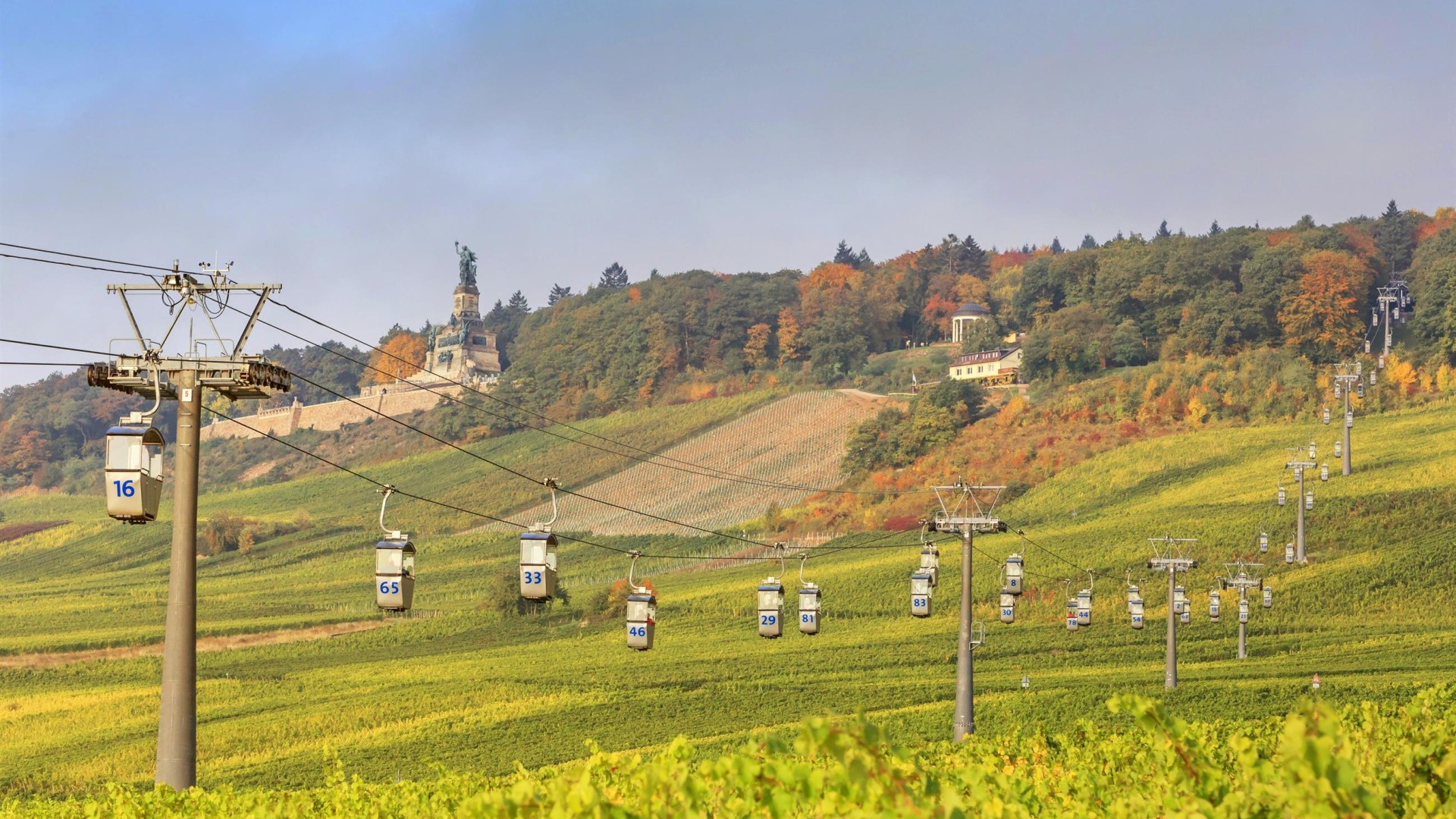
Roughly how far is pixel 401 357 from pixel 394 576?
172466mm

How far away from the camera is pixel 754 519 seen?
110062 millimetres

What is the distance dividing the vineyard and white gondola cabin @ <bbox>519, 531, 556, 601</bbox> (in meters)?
83.9

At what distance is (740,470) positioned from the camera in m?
123

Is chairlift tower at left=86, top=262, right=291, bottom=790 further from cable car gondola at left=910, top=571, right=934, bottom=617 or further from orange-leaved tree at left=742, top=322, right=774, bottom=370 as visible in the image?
orange-leaved tree at left=742, top=322, right=774, bottom=370

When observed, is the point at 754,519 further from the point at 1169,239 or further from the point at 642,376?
the point at 1169,239

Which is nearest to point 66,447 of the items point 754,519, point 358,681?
point 754,519

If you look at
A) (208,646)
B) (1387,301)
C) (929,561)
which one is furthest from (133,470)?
(1387,301)

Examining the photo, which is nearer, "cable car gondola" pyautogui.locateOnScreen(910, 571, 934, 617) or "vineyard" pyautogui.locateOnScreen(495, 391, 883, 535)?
"cable car gondola" pyautogui.locateOnScreen(910, 571, 934, 617)

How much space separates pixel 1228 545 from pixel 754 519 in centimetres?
3940

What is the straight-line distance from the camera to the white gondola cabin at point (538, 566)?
2500cm

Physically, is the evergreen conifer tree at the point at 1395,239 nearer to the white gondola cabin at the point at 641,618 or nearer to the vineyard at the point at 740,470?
the vineyard at the point at 740,470

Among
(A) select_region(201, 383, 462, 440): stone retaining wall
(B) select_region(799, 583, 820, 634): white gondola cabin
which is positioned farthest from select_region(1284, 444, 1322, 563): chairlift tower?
(A) select_region(201, 383, 462, 440): stone retaining wall

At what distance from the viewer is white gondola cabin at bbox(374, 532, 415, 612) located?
896 inches

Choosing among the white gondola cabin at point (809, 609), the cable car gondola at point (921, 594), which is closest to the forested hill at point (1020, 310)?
the cable car gondola at point (921, 594)
